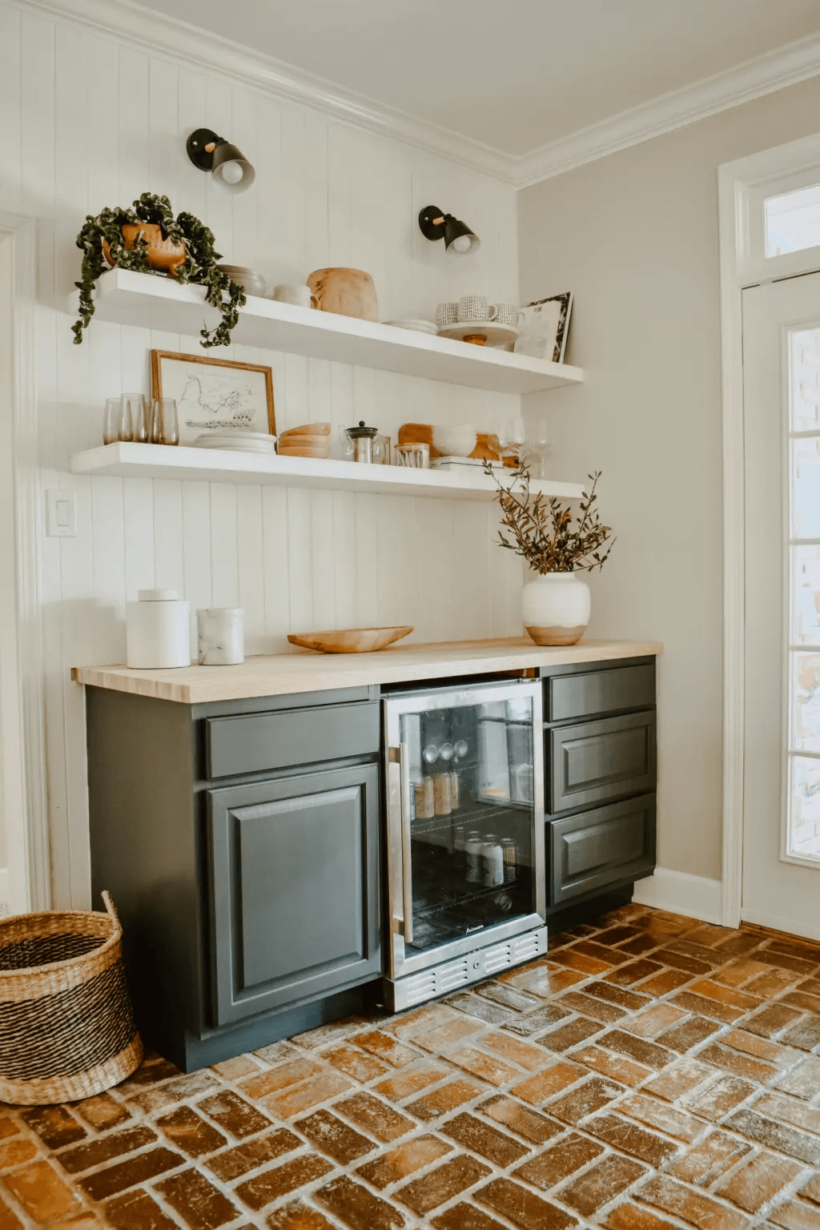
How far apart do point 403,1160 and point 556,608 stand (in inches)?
69.3

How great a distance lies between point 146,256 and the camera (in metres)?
2.37

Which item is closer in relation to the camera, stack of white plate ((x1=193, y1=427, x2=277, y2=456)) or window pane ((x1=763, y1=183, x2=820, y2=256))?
stack of white plate ((x1=193, y1=427, x2=277, y2=456))

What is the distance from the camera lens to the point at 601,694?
118 inches

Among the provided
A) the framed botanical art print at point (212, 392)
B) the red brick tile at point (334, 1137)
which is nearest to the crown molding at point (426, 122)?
the framed botanical art print at point (212, 392)

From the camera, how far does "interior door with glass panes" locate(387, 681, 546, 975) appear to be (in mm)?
2385

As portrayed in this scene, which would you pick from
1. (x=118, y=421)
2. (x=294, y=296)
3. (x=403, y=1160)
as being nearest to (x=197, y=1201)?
(x=403, y=1160)

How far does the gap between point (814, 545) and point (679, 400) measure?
→ 69cm

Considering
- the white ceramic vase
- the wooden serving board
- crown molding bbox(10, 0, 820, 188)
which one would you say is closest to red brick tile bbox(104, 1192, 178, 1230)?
the white ceramic vase

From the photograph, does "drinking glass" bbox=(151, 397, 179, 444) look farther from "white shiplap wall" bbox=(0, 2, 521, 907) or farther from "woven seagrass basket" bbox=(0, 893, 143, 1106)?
"woven seagrass basket" bbox=(0, 893, 143, 1106)

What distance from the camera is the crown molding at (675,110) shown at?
2.83 metres

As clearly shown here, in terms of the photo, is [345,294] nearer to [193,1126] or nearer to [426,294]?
[426,294]

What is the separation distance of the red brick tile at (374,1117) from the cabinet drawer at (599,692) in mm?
1229

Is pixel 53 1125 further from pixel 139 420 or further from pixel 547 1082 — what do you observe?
pixel 139 420

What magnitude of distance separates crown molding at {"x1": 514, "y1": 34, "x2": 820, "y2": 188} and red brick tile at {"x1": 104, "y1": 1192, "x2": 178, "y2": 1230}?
3.36m
